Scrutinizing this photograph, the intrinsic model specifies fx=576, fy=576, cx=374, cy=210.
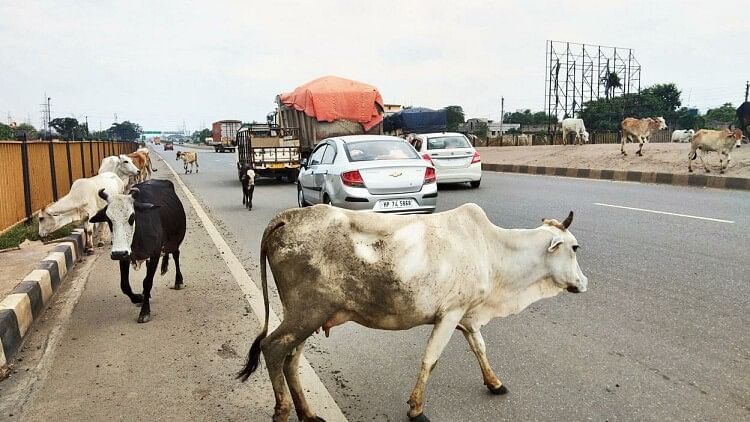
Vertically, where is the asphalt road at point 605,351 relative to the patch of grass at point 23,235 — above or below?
below

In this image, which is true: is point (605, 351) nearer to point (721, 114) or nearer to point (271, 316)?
point (271, 316)

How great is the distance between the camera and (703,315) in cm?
434

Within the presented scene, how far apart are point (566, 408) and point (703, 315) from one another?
6.47ft

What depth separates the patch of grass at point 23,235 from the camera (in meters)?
7.50

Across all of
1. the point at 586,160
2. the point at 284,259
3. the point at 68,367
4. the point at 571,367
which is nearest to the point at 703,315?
the point at 571,367

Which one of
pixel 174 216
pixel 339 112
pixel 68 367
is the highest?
pixel 339 112

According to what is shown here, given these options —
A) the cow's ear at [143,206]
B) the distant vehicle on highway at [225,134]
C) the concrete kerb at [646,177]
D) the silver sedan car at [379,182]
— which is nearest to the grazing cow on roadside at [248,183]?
the silver sedan car at [379,182]

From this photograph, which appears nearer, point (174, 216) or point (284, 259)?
point (284, 259)

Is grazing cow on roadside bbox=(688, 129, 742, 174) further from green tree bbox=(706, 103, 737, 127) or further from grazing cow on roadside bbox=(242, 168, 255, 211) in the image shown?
green tree bbox=(706, 103, 737, 127)

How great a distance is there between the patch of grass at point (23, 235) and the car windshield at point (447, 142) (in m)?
8.58

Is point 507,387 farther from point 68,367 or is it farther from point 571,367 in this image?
point 68,367

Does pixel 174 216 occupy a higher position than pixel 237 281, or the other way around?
pixel 174 216

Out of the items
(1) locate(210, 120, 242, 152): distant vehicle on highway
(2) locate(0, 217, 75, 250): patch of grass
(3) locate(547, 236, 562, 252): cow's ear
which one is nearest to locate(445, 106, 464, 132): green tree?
(1) locate(210, 120, 242, 152): distant vehicle on highway

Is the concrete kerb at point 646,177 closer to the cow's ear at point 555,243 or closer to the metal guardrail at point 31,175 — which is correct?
the cow's ear at point 555,243
